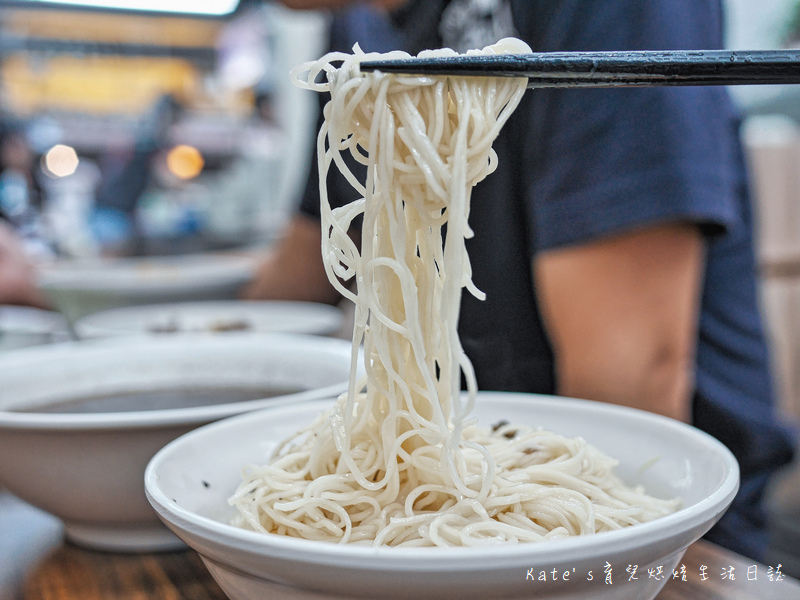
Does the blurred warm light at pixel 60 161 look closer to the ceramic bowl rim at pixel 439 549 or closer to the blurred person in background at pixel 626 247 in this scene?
the blurred person in background at pixel 626 247

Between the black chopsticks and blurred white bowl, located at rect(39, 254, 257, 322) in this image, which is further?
blurred white bowl, located at rect(39, 254, 257, 322)

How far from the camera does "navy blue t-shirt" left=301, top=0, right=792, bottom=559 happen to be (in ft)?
3.22

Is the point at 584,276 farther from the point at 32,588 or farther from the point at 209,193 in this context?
the point at 209,193

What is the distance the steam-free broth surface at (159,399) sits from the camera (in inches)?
29.1

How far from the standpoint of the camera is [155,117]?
20.6 ft

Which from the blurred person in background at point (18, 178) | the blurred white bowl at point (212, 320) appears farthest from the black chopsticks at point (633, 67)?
Result: the blurred person in background at point (18, 178)

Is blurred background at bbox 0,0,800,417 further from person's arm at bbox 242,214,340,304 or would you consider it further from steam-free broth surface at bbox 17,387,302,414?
steam-free broth surface at bbox 17,387,302,414

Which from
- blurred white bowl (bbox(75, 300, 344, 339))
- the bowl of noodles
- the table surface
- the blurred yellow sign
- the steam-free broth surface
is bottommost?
the table surface

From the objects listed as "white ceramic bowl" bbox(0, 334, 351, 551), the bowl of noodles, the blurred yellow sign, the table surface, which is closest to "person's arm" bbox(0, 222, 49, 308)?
"white ceramic bowl" bbox(0, 334, 351, 551)

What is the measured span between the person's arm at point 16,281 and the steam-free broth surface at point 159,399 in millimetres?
1233

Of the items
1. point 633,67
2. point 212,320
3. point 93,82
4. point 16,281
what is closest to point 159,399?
point 212,320

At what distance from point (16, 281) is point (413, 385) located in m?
1.70

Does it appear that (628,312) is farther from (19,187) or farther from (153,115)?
(153,115)

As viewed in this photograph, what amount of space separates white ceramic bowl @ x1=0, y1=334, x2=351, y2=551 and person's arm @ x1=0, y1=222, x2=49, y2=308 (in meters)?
1.11
